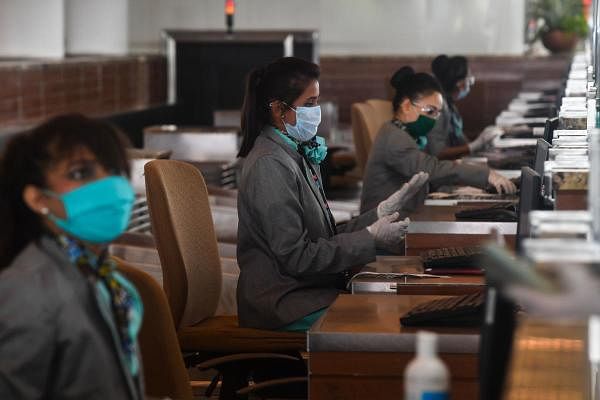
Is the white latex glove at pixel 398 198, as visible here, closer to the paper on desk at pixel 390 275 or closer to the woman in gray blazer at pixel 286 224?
the woman in gray blazer at pixel 286 224

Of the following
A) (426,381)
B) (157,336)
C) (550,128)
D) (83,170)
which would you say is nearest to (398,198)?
(550,128)

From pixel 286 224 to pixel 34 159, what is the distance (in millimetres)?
1650

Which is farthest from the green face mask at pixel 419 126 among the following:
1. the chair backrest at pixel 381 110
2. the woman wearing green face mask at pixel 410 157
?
the chair backrest at pixel 381 110

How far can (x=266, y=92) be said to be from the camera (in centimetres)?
391

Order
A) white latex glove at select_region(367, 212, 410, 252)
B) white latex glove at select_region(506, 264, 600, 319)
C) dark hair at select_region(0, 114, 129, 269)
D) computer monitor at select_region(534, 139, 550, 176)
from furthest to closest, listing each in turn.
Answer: white latex glove at select_region(367, 212, 410, 252) → computer monitor at select_region(534, 139, 550, 176) → dark hair at select_region(0, 114, 129, 269) → white latex glove at select_region(506, 264, 600, 319)

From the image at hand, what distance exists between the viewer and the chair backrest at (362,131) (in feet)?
25.5

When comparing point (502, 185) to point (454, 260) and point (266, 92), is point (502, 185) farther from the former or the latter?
point (454, 260)

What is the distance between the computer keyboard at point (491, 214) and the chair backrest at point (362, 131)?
330cm

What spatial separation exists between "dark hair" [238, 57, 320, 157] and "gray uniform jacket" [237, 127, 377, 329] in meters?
0.12

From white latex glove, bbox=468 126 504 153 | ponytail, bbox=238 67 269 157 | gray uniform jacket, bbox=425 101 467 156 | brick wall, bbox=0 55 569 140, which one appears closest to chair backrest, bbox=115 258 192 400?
ponytail, bbox=238 67 269 157

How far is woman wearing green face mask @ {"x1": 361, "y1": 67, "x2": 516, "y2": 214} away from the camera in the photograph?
543 cm

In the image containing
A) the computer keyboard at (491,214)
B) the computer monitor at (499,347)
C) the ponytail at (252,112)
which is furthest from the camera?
the computer keyboard at (491,214)

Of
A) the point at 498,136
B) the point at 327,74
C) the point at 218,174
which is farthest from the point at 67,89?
the point at 327,74

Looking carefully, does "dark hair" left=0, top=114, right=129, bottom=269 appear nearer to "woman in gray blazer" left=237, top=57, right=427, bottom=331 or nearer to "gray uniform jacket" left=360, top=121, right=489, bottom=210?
"woman in gray blazer" left=237, top=57, right=427, bottom=331
